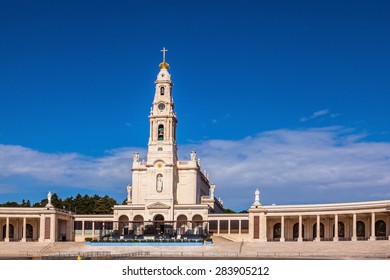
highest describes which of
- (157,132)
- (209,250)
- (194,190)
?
(157,132)

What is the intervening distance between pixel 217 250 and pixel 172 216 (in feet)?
81.2

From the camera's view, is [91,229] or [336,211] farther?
[91,229]

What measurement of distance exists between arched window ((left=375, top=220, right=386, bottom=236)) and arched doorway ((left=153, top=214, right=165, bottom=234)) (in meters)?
32.2

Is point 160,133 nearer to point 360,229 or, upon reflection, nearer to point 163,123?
point 163,123

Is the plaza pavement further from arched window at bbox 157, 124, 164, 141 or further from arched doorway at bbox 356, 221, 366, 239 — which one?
arched window at bbox 157, 124, 164, 141

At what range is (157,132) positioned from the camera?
384 feet

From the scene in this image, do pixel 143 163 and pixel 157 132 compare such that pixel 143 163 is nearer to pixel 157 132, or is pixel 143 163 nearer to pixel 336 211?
pixel 157 132

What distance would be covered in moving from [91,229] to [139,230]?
13362 mm

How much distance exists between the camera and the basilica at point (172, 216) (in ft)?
326

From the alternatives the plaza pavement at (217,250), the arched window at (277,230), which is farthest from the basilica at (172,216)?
the plaza pavement at (217,250)

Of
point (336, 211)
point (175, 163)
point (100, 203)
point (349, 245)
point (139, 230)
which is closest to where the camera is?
point (349, 245)

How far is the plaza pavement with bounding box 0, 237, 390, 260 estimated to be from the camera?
81.3m
